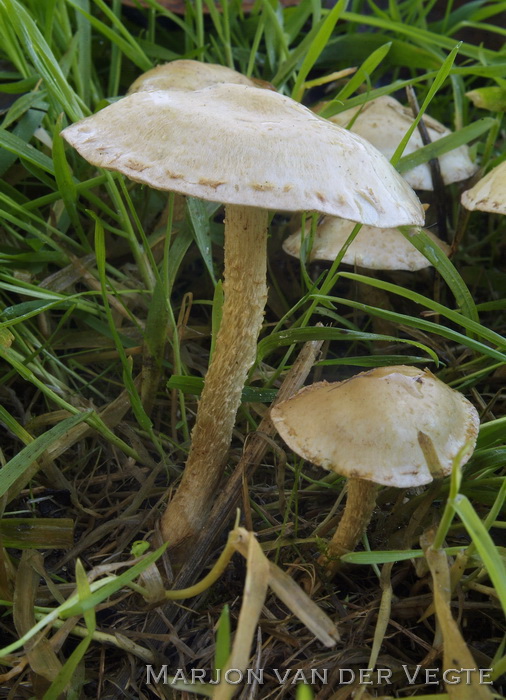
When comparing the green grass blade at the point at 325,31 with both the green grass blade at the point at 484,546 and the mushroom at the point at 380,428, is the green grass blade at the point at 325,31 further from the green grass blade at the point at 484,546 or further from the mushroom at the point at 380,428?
the green grass blade at the point at 484,546

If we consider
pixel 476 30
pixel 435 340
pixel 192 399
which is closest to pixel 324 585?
pixel 192 399

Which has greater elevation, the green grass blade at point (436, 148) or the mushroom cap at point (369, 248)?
the green grass blade at point (436, 148)

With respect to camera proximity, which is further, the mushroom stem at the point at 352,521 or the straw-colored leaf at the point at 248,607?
the mushroom stem at the point at 352,521

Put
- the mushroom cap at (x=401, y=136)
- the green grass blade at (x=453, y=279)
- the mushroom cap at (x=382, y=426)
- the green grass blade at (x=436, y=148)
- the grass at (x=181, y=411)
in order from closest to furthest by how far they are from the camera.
Answer: 1. the mushroom cap at (x=382, y=426)
2. the grass at (x=181, y=411)
3. the green grass blade at (x=453, y=279)
4. the green grass blade at (x=436, y=148)
5. the mushroom cap at (x=401, y=136)

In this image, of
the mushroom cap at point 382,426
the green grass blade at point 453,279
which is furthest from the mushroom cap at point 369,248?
the mushroom cap at point 382,426

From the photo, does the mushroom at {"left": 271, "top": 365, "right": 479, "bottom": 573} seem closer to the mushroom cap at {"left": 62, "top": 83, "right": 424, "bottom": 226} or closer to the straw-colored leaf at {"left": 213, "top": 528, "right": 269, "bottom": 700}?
the straw-colored leaf at {"left": 213, "top": 528, "right": 269, "bottom": 700}

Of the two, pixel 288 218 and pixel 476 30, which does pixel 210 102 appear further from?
pixel 476 30

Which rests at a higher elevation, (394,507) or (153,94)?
(153,94)
